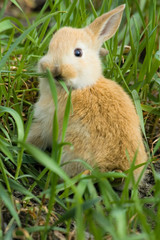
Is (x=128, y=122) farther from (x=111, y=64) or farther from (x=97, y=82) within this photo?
(x=111, y=64)

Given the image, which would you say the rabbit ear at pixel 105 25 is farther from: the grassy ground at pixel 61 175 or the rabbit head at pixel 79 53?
the grassy ground at pixel 61 175

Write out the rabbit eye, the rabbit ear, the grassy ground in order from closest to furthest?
the grassy ground, the rabbit eye, the rabbit ear

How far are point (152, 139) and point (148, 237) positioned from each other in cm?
241

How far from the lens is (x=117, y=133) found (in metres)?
3.98

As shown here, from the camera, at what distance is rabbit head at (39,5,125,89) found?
398 cm

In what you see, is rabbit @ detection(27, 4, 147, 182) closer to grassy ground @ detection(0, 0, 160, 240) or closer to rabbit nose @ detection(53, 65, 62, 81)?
rabbit nose @ detection(53, 65, 62, 81)

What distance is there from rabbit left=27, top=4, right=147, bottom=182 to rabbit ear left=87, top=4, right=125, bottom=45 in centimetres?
1

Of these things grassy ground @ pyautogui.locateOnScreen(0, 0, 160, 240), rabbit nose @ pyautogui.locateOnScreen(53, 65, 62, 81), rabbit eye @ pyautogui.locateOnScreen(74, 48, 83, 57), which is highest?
rabbit eye @ pyautogui.locateOnScreen(74, 48, 83, 57)

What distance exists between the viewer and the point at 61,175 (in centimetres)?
278

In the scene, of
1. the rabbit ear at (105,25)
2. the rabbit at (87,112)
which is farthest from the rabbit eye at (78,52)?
the rabbit ear at (105,25)

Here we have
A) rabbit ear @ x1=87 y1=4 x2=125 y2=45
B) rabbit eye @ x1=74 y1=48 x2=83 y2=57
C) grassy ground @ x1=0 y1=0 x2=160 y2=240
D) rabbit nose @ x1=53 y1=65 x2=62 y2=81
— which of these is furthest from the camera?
rabbit ear @ x1=87 y1=4 x2=125 y2=45

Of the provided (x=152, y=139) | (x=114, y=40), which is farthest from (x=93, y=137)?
(x=114, y=40)

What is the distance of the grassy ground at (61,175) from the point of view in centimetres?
281

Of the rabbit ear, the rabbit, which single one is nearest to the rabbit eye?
the rabbit
